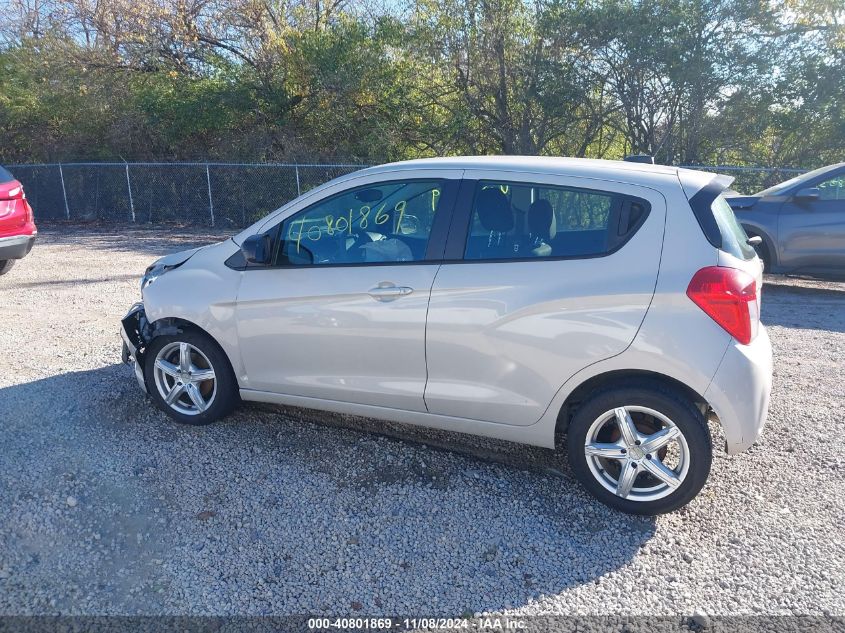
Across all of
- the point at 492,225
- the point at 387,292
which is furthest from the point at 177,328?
the point at 492,225

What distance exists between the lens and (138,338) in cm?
481

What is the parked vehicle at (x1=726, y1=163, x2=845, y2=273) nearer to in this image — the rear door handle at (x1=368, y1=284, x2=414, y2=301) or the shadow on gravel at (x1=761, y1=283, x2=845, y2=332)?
the shadow on gravel at (x1=761, y1=283, x2=845, y2=332)

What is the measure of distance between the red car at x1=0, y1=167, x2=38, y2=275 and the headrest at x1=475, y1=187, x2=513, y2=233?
740 cm

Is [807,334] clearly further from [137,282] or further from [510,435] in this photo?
[137,282]

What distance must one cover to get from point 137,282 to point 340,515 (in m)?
6.93

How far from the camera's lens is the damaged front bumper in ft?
15.7

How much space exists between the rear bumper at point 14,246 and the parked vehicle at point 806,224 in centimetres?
906

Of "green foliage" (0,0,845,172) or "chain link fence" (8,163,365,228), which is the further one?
"chain link fence" (8,163,365,228)

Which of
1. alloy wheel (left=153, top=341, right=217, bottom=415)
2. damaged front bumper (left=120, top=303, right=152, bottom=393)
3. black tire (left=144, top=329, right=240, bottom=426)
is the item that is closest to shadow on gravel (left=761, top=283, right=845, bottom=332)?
black tire (left=144, top=329, right=240, bottom=426)

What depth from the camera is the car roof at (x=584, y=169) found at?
362cm

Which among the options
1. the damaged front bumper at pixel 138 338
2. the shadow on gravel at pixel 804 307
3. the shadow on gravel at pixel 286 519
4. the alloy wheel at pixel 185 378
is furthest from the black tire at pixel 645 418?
the shadow on gravel at pixel 804 307

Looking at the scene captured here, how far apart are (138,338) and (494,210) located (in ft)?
8.67

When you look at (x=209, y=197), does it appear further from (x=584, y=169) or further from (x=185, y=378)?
(x=584, y=169)

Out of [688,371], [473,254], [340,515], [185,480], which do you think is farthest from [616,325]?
[185,480]
